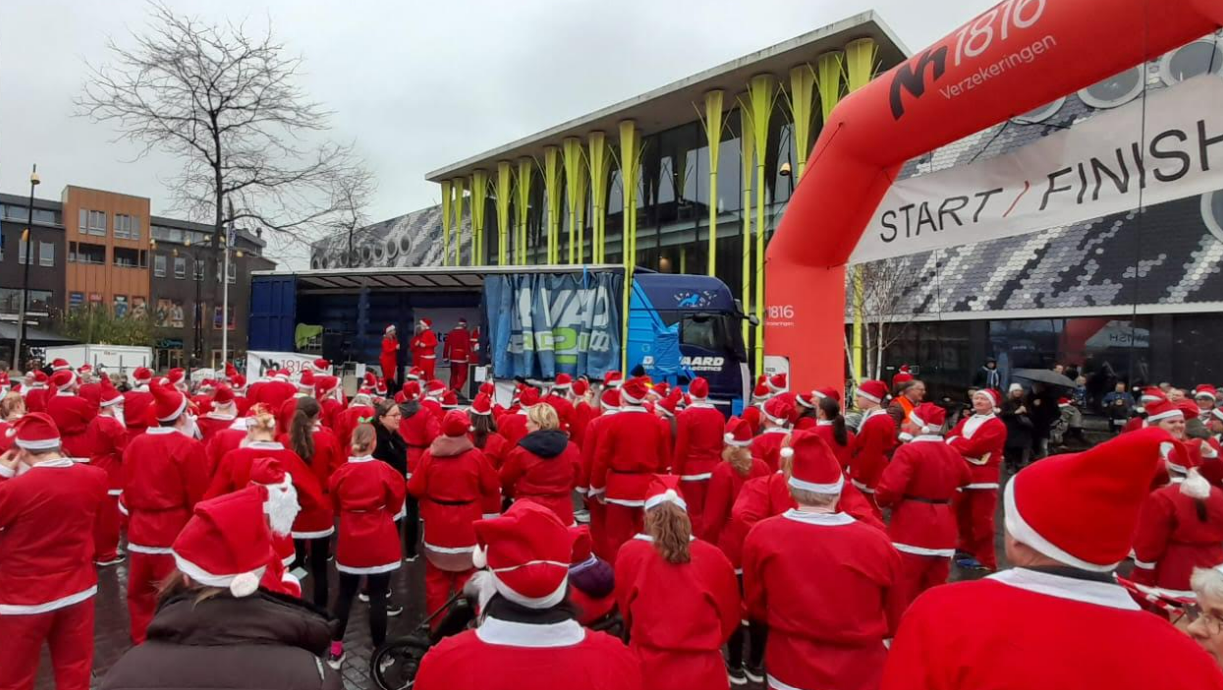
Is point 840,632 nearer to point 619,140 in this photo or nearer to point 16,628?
point 16,628

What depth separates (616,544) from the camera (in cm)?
637

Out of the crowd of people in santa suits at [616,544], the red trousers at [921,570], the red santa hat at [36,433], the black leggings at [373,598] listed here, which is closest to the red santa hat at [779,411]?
the crowd of people in santa suits at [616,544]

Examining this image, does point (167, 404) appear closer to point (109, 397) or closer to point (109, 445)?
point (109, 445)

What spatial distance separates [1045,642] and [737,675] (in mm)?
3589

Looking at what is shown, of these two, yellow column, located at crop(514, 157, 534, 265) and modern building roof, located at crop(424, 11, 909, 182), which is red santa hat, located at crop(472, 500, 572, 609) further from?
yellow column, located at crop(514, 157, 534, 265)

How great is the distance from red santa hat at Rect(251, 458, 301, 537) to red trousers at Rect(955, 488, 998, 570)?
664cm

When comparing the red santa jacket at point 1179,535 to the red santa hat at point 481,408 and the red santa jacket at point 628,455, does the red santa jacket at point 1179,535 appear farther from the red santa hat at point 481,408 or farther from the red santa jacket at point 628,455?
the red santa hat at point 481,408

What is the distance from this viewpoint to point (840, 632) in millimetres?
2785

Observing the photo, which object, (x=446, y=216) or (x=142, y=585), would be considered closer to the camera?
(x=142, y=585)

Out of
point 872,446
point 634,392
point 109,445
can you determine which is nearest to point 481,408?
point 634,392

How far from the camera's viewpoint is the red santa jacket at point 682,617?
285 cm

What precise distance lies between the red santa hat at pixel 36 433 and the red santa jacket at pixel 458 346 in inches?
489

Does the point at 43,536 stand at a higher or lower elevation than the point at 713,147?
lower

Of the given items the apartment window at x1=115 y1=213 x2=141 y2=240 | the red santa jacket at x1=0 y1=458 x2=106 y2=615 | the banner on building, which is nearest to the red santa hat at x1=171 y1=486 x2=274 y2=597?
the red santa jacket at x1=0 y1=458 x2=106 y2=615
